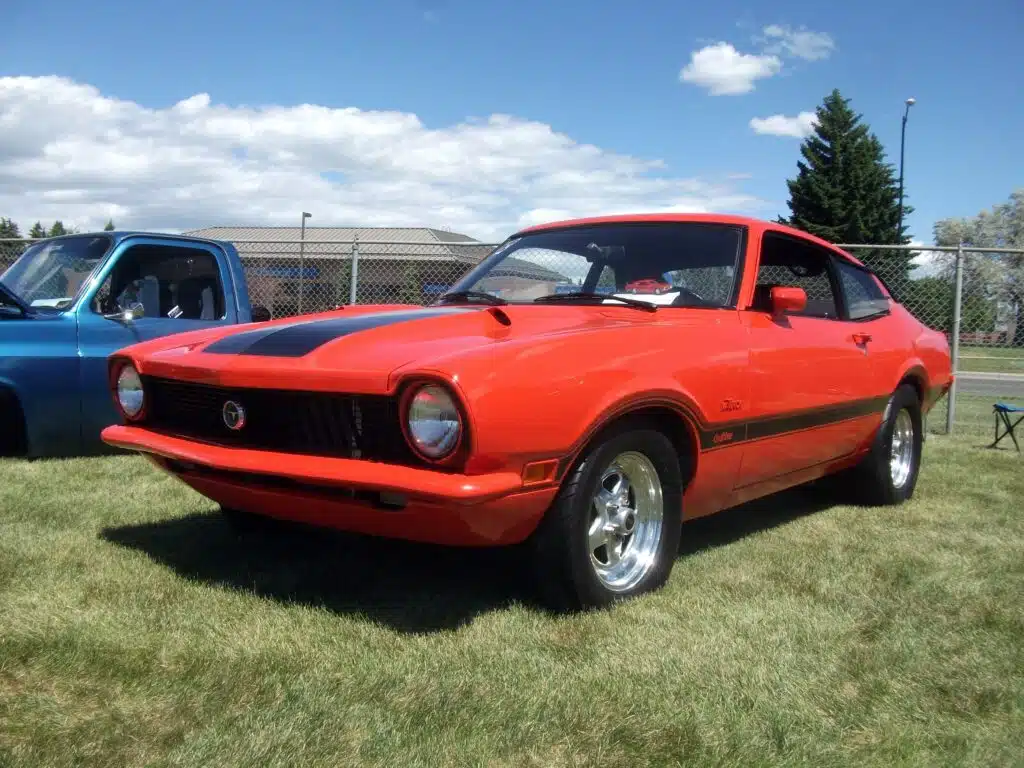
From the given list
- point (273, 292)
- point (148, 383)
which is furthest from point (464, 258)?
point (148, 383)

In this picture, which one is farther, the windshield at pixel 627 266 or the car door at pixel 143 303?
the car door at pixel 143 303

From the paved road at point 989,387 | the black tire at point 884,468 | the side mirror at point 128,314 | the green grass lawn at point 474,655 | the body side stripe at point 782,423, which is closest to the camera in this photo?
the green grass lawn at point 474,655

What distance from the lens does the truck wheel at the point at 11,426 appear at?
18.4 feet

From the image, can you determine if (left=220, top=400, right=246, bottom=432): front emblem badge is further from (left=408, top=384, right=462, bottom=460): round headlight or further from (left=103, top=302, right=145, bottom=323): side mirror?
(left=103, top=302, right=145, bottom=323): side mirror

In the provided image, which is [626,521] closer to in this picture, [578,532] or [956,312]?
[578,532]

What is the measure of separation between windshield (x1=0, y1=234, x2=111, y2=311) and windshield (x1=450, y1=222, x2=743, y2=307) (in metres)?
3.18

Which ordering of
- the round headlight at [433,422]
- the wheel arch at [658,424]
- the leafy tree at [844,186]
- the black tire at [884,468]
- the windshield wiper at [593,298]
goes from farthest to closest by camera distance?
1. the leafy tree at [844,186]
2. the black tire at [884,468]
3. the windshield wiper at [593,298]
4. the wheel arch at [658,424]
5. the round headlight at [433,422]

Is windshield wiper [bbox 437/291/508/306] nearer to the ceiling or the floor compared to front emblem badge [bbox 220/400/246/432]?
nearer to the ceiling

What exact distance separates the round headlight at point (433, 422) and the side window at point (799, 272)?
2016 millimetres

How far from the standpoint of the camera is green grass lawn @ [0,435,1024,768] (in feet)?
7.18

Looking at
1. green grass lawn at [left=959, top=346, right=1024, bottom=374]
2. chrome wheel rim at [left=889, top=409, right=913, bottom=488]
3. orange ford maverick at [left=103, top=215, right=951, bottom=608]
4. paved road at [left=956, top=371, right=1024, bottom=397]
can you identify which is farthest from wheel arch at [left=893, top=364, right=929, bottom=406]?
paved road at [left=956, top=371, right=1024, bottom=397]

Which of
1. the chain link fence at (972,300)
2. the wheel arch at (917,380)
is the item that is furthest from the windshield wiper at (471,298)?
the chain link fence at (972,300)

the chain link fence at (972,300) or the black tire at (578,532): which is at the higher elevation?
the chain link fence at (972,300)

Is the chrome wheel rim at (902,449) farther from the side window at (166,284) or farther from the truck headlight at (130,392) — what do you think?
the side window at (166,284)
